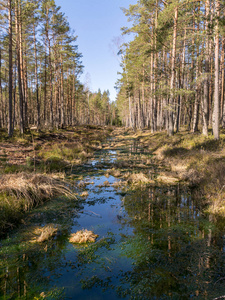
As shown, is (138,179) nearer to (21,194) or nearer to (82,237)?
(82,237)

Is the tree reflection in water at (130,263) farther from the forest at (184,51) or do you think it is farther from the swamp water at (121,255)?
the forest at (184,51)

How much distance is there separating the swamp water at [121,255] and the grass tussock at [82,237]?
14 centimetres

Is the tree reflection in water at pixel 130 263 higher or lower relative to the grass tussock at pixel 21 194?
lower

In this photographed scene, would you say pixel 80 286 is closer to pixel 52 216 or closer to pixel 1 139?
pixel 52 216

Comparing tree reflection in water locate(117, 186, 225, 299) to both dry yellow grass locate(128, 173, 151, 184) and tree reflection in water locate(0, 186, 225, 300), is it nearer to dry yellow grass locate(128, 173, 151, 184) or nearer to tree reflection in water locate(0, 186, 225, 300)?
tree reflection in water locate(0, 186, 225, 300)

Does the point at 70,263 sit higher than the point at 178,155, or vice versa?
the point at 178,155

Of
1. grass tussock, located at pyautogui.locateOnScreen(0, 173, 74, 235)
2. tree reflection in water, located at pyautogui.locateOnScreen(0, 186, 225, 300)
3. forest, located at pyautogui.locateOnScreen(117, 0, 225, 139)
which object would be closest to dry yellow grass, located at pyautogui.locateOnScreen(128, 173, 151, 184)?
grass tussock, located at pyautogui.locateOnScreen(0, 173, 74, 235)

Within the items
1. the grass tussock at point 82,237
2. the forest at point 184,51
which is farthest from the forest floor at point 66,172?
the forest at point 184,51

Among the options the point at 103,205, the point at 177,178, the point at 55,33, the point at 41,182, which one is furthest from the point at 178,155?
the point at 55,33

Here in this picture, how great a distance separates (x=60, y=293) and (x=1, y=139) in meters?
14.5

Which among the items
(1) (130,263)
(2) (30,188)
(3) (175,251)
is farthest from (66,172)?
(3) (175,251)

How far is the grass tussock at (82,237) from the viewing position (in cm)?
443

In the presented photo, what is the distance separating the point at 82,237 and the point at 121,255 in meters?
1.08

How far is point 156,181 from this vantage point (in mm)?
8852
